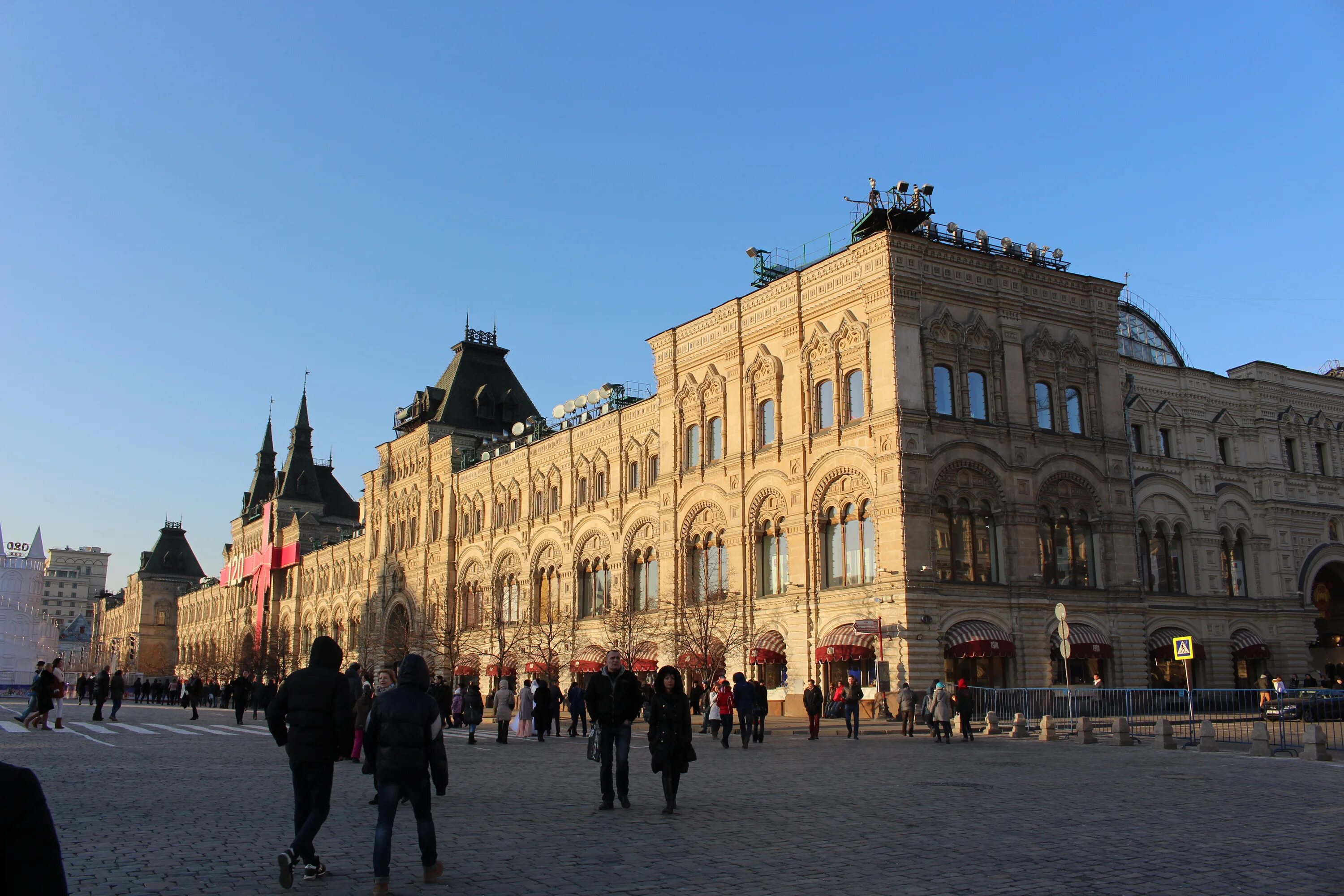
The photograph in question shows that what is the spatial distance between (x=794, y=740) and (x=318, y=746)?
71.7ft

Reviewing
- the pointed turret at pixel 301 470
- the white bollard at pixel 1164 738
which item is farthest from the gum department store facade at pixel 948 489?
the pointed turret at pixel 301 470

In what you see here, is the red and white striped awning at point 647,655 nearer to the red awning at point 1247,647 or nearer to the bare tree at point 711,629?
the bare tree at point 711,629

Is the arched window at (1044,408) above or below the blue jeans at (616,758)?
above

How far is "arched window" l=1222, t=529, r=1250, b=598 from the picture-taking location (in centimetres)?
4966

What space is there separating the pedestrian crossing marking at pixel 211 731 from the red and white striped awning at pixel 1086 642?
28.5m

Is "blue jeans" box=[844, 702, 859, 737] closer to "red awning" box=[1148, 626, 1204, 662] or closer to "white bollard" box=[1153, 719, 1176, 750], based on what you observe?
"white bollard" box=[1153, 719, 1176, 750]

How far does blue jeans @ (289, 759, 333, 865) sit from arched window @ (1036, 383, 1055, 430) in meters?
38.6

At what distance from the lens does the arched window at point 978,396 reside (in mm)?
42000

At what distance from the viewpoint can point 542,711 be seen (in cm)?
3041

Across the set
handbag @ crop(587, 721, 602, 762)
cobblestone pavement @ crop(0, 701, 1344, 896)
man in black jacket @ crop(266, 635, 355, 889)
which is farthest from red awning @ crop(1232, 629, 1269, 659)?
man in black jacket @ crop(266, 635, 355, 889)

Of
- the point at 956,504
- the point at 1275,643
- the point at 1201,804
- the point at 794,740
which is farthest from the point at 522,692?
the point at 1275,643

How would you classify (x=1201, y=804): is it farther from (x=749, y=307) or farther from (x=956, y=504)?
(x=749, y=307)

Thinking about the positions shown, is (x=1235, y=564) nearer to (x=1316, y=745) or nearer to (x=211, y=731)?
(x=1316, y=745)

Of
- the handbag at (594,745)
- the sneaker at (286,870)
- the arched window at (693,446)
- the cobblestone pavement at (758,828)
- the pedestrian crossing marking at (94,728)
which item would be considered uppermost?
the arched window at (693,446)
